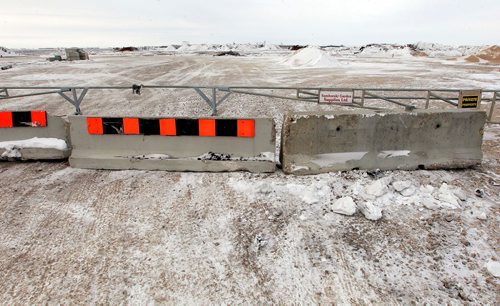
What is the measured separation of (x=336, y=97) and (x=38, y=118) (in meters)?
5.83

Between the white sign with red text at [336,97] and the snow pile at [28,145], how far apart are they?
17.0 ft

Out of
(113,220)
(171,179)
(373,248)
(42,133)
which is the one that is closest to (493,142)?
(373,248)

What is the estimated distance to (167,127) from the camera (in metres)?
5.32

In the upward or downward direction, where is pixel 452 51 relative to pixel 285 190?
upward

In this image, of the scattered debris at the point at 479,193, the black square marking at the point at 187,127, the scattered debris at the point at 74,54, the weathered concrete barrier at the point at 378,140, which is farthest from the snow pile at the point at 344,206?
the scattered debris at the point at 74,54

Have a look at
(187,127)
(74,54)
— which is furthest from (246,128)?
(74,54)

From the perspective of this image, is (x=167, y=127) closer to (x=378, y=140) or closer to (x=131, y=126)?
(x=131, y=126)

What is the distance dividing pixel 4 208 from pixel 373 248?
4.65 metres

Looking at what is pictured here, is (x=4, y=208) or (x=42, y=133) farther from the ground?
(x=42, y=133)

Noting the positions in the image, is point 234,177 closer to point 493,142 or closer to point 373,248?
point 373,248

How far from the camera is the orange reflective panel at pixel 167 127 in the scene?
5285mm

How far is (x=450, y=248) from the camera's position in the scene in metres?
3.51

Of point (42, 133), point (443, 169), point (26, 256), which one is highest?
point (42, 133)

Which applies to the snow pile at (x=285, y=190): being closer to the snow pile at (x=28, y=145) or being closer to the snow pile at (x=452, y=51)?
the snow pile at (x=28, y=145)
